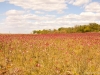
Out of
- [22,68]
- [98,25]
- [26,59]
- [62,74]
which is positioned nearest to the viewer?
[62,74]

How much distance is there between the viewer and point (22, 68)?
7367 mm

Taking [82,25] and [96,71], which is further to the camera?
[82,25]

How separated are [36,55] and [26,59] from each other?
82 cm

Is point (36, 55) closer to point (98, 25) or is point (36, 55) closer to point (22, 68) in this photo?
point (22, 68)

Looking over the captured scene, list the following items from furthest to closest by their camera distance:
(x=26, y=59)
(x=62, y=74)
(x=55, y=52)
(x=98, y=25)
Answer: (x=98, y=25)
(x=55, y=52)
(x=26, y=59)
(x=62, y=74)

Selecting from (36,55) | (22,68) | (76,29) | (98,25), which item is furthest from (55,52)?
(98,25)

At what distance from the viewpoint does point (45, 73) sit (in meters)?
6.68

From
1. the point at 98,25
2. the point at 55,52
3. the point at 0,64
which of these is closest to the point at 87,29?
the point at 98,25

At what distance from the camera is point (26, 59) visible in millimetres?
8977

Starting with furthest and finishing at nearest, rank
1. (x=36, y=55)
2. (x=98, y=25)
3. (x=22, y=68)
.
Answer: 1. (x=98, y=25)
2. (x=36, y=55)
3. (x=22, y=68)

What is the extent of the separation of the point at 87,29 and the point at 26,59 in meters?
31.8

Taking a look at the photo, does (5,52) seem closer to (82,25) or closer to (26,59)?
(26,59)

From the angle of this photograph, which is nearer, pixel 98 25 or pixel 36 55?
pixel 36 55

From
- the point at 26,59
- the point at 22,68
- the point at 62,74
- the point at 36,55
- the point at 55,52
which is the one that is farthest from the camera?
the point at 55,52
